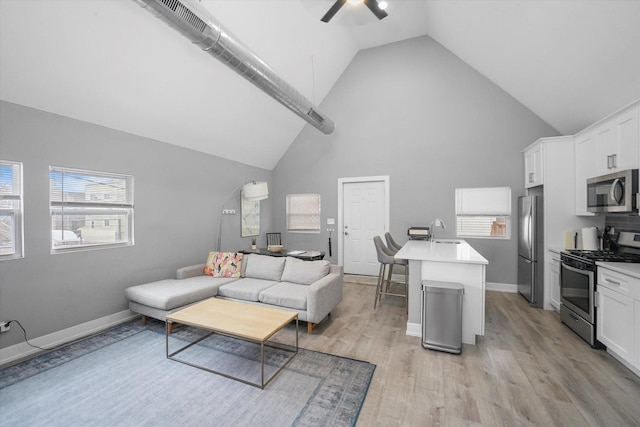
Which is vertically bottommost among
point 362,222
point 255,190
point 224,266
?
point 224,266

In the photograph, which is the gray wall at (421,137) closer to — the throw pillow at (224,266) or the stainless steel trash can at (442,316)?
the throw pillow at (224,266)

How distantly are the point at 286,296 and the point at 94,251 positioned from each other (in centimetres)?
228

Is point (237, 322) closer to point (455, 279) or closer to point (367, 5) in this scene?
point (455, 279)

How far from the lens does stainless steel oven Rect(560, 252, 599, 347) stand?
2.65 m

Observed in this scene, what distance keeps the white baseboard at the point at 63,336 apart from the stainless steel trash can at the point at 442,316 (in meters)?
3.57

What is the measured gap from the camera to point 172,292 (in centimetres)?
311

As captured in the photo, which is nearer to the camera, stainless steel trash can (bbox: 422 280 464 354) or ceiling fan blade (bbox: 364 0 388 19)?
stainless steel trash can (bbox: 422 280 464 354)

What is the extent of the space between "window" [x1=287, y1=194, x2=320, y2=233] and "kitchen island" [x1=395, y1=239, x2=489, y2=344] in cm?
317

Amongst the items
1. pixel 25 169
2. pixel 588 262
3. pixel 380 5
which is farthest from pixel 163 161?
pixel 588 262

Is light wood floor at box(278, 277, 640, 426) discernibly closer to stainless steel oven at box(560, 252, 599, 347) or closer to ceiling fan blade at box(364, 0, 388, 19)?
stainless steel oven at box(560, 252, 599, 347)

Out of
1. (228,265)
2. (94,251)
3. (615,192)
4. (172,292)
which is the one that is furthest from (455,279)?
(94,251)

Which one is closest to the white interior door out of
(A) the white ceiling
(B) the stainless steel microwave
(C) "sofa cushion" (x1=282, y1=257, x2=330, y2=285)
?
(C) "sofa cushion" (x1=282, y1=257, x2=330, y2=285)

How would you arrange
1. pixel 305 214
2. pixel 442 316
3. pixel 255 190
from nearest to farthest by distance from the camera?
pixel 442 316 → pixel 255 190 → pixel 305 214

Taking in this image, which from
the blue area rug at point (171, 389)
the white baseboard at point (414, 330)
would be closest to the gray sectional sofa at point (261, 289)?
the blue area rug at point (171, 389)
